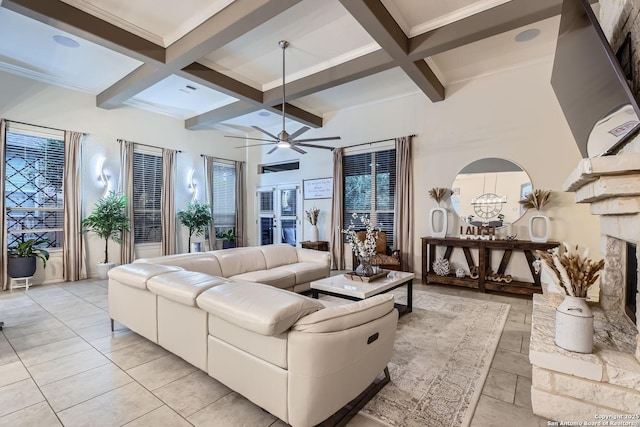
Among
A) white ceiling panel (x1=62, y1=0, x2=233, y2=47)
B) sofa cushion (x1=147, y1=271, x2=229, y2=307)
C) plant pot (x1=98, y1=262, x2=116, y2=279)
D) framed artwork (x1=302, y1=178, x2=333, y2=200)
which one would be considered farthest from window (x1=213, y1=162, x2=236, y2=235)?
sofa cushion (x1=147, y1=271, x2=229, y2=307)

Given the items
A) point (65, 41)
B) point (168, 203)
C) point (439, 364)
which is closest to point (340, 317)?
point (439, 364)

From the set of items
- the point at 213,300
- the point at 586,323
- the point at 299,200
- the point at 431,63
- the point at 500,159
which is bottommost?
the point at 586,323

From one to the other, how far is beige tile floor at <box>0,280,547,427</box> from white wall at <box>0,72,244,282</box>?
2.91 metres

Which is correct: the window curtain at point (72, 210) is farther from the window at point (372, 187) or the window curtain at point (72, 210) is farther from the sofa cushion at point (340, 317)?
the sofa cushion at point (340, 317)

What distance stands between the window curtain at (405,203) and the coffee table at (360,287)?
1.84 metres

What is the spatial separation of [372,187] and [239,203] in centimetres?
392

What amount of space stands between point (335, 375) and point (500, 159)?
471cm

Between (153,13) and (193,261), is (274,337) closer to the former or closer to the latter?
(193,261)

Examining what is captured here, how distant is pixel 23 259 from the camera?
4.71 metres

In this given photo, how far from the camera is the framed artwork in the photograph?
690 centimetres

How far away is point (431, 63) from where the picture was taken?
4562 mm

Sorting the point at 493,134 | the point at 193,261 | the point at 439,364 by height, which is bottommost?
the point at 439,364

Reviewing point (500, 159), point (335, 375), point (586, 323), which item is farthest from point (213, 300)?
point (500, 159)

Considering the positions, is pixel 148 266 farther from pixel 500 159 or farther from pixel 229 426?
pixel 500 159
